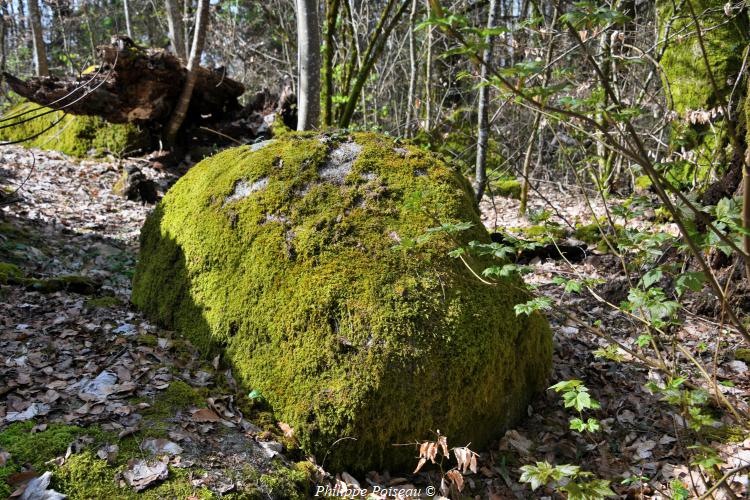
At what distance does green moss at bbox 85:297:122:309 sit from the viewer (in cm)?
411

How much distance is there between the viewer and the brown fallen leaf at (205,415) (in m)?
2.80

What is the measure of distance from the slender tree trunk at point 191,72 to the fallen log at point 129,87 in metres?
0.13

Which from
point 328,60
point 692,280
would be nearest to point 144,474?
point 692,280

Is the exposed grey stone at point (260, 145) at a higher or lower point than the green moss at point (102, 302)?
higher

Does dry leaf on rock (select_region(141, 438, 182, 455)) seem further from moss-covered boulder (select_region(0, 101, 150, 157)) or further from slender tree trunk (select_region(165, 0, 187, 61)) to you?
slender tree trunk (select_region(165, 0, 187, 61))

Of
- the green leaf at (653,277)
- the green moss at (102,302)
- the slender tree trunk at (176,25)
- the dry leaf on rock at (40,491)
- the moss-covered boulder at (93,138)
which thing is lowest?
the dry leaf on rock at (40,491)

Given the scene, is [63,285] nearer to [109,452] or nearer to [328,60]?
[109,452]

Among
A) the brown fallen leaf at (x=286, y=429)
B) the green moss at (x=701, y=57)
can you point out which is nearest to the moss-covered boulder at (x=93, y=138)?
the brown fallen leaf at (x=286, y=429)

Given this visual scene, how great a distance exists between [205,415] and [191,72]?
741 centimetres

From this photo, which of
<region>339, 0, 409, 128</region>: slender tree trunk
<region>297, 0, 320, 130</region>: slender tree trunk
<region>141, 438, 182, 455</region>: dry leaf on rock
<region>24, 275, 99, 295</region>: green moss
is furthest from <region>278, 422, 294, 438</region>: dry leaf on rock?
<region>339, 0, 409, 128</region>: slender tree trunk

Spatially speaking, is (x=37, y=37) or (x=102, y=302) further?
(x=37, y=37)

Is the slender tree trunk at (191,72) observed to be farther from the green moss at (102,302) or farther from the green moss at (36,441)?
the green moss at (36,441)

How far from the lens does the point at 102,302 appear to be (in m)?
4.19

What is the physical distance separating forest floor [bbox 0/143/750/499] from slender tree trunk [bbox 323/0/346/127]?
429 cm
